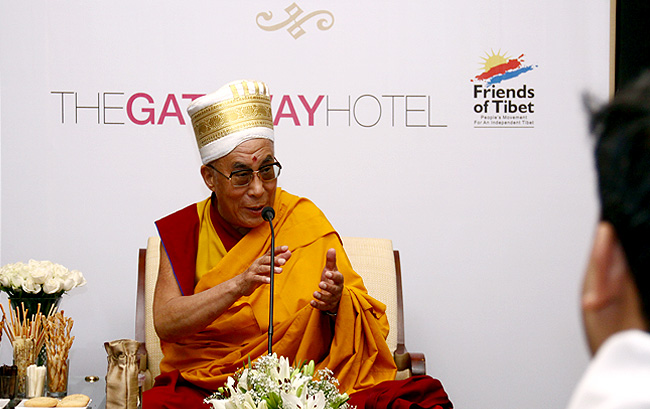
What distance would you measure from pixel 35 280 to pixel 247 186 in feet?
2.53

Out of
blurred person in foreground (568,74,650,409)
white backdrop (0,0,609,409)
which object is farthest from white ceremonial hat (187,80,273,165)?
blurred person in foreground (568,74,650,409)

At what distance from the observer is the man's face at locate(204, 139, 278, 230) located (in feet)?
7.89

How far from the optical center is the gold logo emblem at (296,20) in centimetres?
336

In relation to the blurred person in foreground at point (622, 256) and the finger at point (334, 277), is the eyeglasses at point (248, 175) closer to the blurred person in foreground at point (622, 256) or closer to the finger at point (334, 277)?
the finger at point (334, 277)

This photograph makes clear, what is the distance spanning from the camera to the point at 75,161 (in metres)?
3.32

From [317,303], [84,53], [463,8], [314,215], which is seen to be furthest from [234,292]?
[463,8]

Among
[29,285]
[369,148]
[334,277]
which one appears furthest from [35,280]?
[369,148]

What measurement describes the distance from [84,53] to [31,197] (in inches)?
28.2

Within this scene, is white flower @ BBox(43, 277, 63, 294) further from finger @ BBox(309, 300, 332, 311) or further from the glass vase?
finger @ BBox(309, 300, 332, 311)

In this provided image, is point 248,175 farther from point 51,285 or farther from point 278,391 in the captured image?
point 278,391

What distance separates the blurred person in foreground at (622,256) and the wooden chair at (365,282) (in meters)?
2.24

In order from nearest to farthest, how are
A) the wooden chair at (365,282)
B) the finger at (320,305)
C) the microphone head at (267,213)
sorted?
the microphone head at (267,213) < the finger at (320,305) < the wooden chair at (365,282)

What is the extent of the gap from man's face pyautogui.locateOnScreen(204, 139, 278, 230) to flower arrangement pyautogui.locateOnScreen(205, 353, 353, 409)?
978 millimetres

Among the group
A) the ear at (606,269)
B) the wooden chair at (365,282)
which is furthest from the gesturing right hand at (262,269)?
the ear at (606,269)
